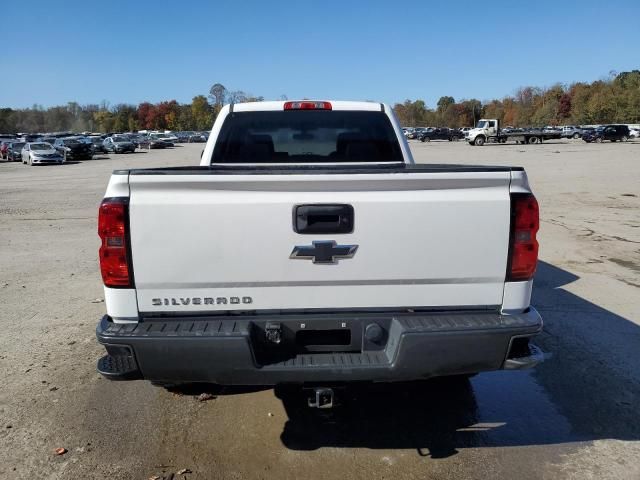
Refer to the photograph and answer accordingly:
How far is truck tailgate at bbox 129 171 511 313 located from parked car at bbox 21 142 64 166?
37.8 metres

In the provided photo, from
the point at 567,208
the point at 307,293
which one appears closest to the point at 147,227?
the point at 307,293

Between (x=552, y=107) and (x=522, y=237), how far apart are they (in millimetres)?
134228

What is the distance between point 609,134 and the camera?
186 ft

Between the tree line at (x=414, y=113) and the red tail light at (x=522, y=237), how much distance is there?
11294 centimetres

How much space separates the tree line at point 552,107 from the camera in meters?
97.5

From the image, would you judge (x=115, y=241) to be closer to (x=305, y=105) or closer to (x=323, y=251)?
(x=323, y=251)

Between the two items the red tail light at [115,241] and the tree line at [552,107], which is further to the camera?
the tree line at [552,107]

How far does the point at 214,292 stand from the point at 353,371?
84 centimetres

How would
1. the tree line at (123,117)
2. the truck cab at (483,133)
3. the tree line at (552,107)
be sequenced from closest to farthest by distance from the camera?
the truck cab at (483,133)
the tree line at (552,107)
the tree line at (123,117)

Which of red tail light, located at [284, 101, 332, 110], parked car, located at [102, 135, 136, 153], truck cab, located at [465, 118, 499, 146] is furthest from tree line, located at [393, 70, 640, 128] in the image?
red tail light, located at [284, 101, 332, 110]

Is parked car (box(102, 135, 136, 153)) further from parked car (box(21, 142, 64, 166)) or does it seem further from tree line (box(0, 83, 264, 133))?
tree line (box(0, 83, 264, 133))

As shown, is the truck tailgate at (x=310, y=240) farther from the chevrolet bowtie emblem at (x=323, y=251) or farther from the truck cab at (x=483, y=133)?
the truck cab at (x=483, y=133)

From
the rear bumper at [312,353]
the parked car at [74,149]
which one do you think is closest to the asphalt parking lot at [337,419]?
A: the rear bumper at [312,353]

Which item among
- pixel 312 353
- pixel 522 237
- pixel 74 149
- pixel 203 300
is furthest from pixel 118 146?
pixel 522 237
